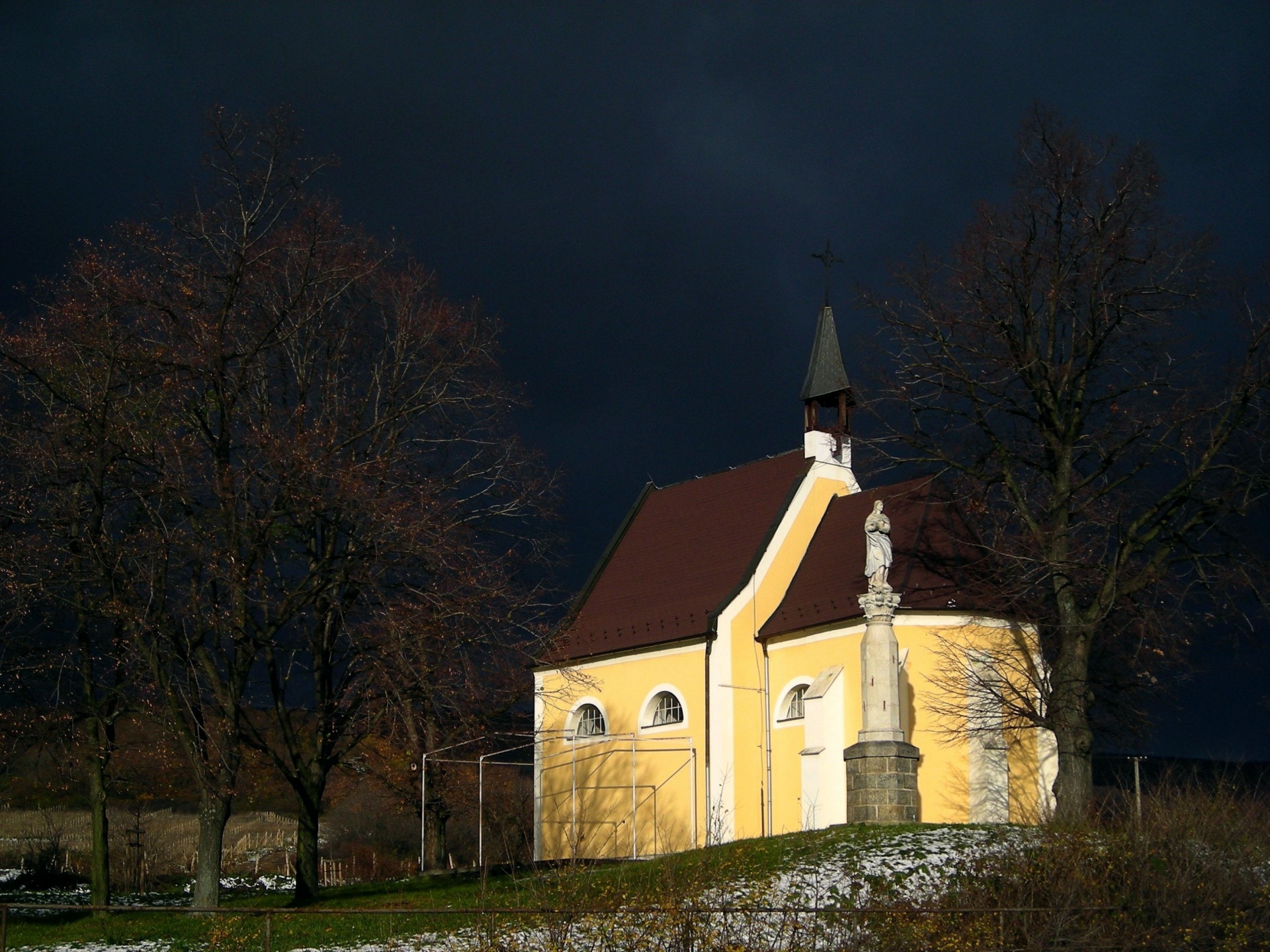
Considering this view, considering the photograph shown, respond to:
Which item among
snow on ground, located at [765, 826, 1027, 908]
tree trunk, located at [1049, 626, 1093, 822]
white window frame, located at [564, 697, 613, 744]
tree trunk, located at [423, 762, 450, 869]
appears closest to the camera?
snow on ground, located at [765, 826, 1027, 908]

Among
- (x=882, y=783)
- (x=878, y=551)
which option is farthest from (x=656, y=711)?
(x=882, y=783)

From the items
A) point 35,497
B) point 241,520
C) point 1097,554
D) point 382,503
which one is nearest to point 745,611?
point 1097,554

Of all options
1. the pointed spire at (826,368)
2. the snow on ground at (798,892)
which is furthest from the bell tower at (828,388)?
the snow on ground at (798,892)

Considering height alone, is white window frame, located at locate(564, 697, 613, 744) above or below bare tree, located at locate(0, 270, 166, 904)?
below

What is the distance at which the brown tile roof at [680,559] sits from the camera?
29156 millimetres

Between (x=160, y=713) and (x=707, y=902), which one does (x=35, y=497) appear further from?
(x=707, y=902)

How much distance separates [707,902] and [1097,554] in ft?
44.2

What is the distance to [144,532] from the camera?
1916 centimetres

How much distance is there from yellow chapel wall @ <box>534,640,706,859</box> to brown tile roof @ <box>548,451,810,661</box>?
599mm

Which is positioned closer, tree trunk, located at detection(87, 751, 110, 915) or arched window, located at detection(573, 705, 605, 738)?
tree trunk, located at detection(87, 751, 110, 915)

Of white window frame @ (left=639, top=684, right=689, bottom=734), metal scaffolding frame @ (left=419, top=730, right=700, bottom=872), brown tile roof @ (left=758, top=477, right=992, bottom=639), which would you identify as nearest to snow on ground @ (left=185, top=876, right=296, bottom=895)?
metal scaffolding frame @ (left=419, top=730, right=700, bottom=872)

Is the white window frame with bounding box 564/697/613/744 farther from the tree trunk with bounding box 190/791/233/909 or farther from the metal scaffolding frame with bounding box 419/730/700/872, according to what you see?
the tree trunk with bounding box 190/791/233/909

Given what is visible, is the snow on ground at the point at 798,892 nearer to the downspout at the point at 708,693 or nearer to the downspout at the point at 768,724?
the downspout at the point at 768,724

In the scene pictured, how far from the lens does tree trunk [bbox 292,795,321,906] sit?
21.1 metres
